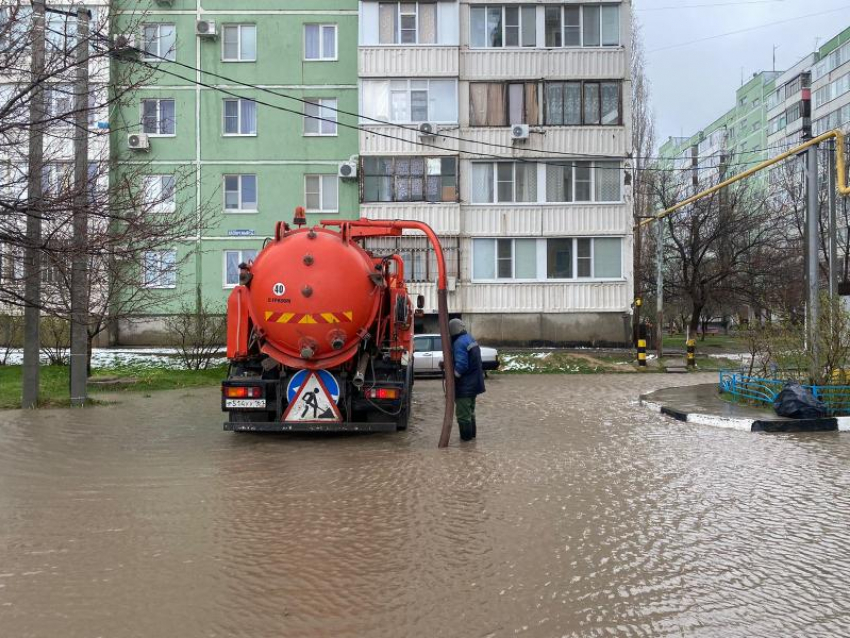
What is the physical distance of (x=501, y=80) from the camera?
101 feet

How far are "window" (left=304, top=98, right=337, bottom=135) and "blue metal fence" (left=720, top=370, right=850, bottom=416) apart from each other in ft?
68.2

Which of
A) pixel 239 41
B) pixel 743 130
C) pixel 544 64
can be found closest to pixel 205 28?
pixel 239 41

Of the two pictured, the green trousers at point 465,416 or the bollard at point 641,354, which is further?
the bollard at point 641,354

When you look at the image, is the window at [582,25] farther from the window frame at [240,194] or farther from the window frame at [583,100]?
the window frame at [240,194]

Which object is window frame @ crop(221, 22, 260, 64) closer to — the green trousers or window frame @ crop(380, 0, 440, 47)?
window frame @ crop(380, 0, 440, 47)

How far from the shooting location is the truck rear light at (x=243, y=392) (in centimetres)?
1089

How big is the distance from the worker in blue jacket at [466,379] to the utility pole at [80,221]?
A: 5122mm

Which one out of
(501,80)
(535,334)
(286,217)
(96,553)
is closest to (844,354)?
(96,553)

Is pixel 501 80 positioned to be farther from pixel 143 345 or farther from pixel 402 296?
pixel 402 296

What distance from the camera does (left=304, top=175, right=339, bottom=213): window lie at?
1268 inches

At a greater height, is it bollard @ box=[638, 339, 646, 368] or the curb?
bollard @ box=[638, 339, 646, 368]

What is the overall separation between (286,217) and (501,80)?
32.7 feet

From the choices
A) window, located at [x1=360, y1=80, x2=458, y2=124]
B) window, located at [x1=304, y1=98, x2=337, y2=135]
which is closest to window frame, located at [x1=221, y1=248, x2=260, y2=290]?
window, located at [x1=304, y1=98, x2=337, y2=135]

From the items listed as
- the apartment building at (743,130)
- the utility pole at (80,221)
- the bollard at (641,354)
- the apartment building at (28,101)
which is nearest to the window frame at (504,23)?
the bollard at (641,354)
